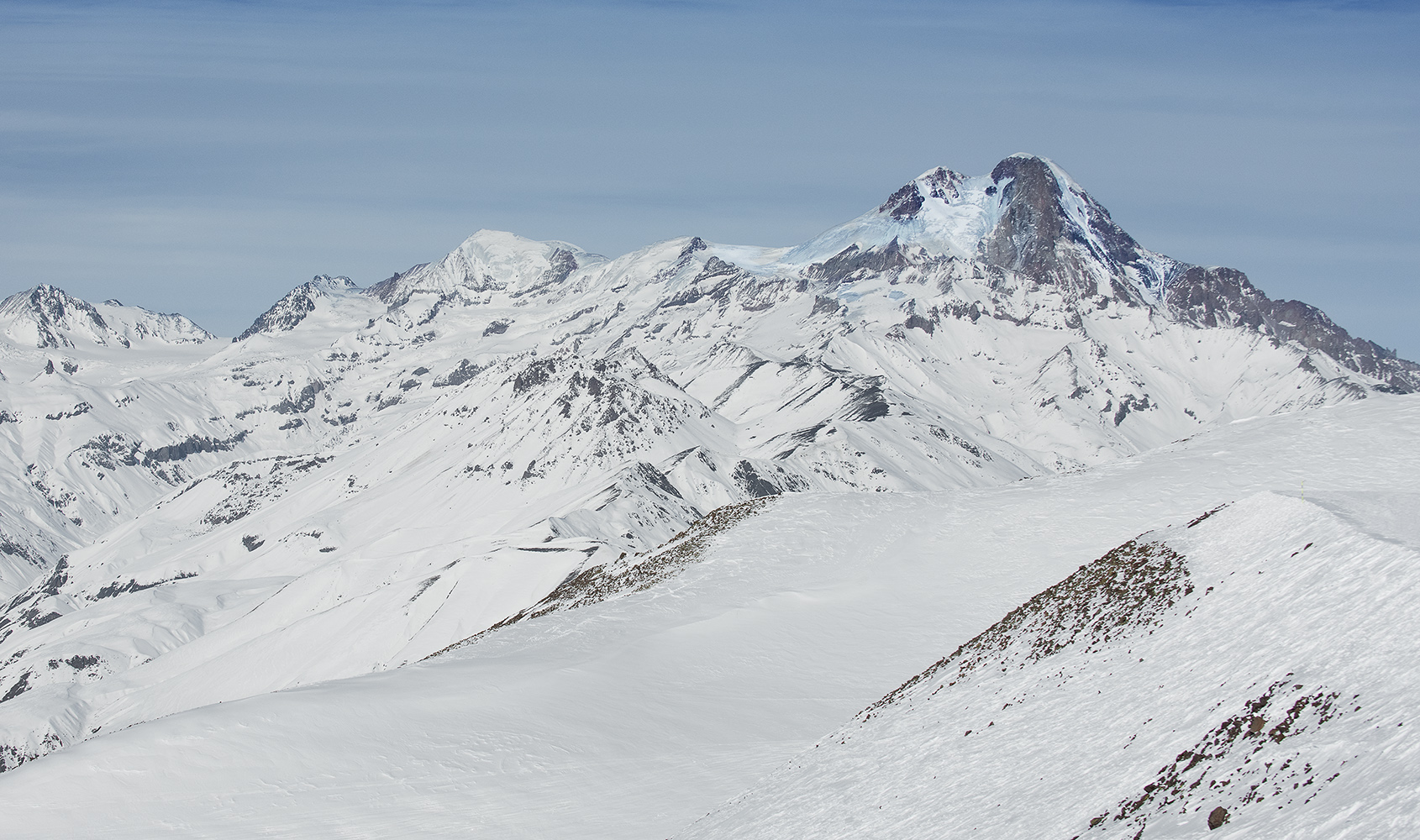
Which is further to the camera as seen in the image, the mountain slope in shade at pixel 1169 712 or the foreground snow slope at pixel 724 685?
the foreground snow slope at pixel 724 685

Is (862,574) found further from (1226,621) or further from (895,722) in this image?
(1226,621)

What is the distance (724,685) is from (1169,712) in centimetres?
2266

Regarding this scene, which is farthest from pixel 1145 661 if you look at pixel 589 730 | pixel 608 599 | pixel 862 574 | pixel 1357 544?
pixel 608 599

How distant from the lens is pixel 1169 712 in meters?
23.8

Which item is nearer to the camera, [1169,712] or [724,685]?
[1169,712]

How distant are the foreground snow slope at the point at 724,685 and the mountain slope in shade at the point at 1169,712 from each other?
142 millimetres

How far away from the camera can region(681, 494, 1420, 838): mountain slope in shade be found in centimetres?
1844

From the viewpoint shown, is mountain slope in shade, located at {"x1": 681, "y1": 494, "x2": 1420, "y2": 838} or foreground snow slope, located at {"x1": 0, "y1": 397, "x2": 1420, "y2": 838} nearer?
mountain slope in shade, located at {"x1": 681, "y1": 494, "x2": 1420, "y2": 838}

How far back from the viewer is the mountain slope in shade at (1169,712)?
18438 mm

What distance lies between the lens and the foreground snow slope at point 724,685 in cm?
2627

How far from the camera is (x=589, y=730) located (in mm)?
39594

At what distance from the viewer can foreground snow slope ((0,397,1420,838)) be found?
1034 inches

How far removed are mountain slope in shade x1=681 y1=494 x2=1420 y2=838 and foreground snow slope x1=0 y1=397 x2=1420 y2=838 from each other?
0.14 metres

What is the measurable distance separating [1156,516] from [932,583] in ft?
38.1
